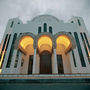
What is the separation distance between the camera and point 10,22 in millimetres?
21141

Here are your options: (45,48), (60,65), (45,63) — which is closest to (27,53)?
(45,48)

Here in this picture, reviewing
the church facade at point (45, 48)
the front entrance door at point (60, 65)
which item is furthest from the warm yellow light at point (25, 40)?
the front entrance door at point (60, 65)

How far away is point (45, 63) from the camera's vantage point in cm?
1641

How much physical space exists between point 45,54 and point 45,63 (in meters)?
2.47

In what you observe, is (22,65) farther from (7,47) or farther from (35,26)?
(35,26)

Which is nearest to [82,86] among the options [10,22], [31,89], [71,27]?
[31,89]

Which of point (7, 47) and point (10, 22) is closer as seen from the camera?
point (7, 47)

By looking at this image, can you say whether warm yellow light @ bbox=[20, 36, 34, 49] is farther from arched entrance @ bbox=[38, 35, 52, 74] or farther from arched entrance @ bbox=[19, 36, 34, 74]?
arched entrance @ bbox=[38, 35, 52, 74]

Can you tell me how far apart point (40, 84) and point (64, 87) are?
269 cm

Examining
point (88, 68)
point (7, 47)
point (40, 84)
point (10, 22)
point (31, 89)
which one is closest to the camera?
point (31, 89)

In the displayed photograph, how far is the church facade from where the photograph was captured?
44.9 ft

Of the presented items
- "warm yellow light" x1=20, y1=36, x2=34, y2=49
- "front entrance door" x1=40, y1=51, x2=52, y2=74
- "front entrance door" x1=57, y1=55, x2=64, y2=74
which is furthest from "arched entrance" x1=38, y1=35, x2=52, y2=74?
"warm yellow light" x1=20, y1=36, x2=34, y2=49

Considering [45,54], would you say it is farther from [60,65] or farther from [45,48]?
[60,65]

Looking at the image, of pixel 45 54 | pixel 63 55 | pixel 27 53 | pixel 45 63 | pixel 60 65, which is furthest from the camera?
pixel 45 54
